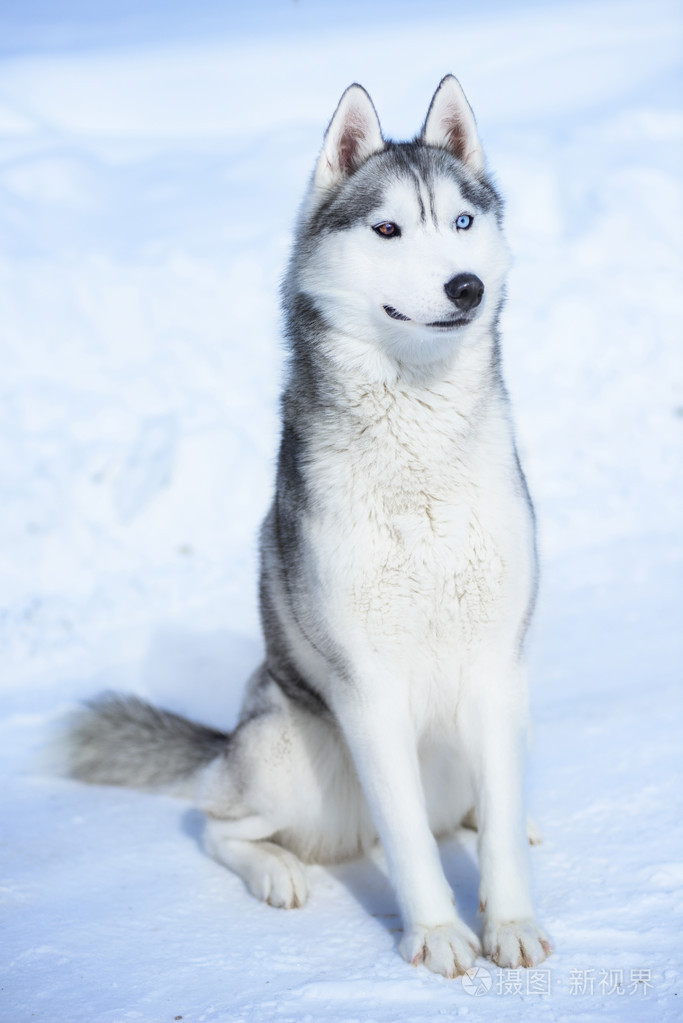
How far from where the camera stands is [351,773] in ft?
9.41

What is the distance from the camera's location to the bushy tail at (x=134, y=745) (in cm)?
349

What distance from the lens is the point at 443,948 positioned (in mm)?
2318

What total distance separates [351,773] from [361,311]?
1376mm

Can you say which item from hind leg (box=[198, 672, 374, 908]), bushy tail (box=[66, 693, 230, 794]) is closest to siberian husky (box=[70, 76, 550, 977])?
hind leg (box=[198, 672, 374, 908])

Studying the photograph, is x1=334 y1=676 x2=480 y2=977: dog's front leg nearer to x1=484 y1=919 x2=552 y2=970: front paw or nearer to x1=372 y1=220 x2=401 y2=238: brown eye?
x1=484 y1=919 x2=552 y2=970: front paw

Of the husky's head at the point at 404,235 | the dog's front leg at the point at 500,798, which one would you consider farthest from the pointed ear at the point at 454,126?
the dog's front leg at the point at 500,798

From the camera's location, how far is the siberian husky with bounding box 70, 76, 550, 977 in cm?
237

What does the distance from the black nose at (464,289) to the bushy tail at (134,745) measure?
192 centimetres

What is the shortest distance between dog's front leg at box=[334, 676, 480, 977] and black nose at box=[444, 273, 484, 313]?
3.17 feet

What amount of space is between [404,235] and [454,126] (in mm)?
583

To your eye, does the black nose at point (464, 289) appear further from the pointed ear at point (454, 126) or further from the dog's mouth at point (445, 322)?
the pointed ear at point (454, 126)

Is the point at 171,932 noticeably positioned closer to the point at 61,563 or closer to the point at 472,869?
the point at 472,869

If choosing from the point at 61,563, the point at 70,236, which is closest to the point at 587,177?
the point at 70,236

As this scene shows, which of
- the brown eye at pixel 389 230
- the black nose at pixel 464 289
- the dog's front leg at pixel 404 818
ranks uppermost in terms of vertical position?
the brown eye at pixel 389 230
